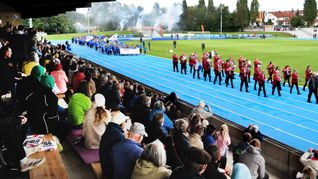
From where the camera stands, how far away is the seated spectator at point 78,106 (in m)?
7.31

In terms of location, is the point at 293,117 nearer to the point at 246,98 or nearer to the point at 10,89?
the point at 246,98

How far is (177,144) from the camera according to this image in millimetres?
5500

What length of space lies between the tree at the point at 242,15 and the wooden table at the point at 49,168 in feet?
322

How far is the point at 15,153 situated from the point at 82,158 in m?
1.19

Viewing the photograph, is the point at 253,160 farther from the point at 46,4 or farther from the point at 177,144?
the point at 46,4

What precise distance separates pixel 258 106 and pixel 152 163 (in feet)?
42.5

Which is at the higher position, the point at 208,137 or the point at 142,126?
the point at 142,126

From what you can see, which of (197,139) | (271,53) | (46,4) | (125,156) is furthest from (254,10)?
(125,156)

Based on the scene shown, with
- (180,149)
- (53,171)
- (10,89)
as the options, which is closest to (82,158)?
(53,171)

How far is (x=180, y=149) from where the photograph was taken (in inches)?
215

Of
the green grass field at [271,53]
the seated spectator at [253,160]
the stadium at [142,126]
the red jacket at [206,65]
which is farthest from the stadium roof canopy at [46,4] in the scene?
the green grass field at [271,53]

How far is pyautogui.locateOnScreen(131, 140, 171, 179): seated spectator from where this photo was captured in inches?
161

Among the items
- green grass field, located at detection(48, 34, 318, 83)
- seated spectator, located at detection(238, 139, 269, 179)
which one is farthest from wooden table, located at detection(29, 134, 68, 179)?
green grass field, located at detection(48, 34, 318, 83)

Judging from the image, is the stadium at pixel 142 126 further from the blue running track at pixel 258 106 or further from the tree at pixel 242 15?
the tree at pixel 242 15
